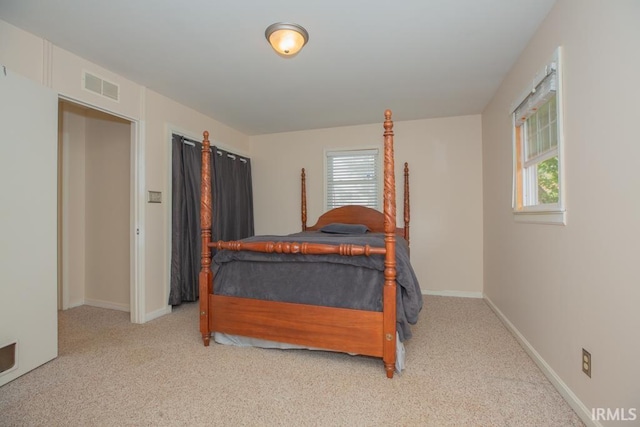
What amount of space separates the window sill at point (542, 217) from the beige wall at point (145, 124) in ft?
10.8

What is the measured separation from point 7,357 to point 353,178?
12.1 feet

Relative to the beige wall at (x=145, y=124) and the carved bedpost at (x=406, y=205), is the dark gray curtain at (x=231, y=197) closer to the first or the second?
the beige wall at (x=145, y=124)

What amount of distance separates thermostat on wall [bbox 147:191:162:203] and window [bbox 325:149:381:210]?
85.6 inches

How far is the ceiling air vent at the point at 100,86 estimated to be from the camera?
94.1 inches

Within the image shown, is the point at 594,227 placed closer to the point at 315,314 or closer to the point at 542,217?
the point at 542,217

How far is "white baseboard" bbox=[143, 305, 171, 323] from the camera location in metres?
2.88

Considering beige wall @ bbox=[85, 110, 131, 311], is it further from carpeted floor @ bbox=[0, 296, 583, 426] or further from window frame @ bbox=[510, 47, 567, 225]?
window frame @ bbox=[510, 47, 567, 225]

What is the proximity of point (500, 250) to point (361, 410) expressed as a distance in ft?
7.31

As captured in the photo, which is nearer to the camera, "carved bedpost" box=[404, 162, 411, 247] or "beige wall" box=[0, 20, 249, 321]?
"beige wall" box=[0, 20, 249, 321]

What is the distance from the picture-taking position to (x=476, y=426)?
143 centimetres

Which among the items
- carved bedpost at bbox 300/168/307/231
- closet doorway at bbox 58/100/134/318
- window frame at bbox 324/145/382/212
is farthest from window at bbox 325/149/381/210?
closet doorway at bbox 58/100/134/318

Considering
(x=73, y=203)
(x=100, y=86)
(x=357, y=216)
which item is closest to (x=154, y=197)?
(x=100, y=86)

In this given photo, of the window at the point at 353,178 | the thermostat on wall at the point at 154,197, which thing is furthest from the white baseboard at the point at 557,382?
the thermostat on wall at the point at 154,197

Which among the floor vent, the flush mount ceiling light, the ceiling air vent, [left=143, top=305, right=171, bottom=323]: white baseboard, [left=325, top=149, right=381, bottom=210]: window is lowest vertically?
[left=143, top=305, right=171, bottom=323]: white baseboard
